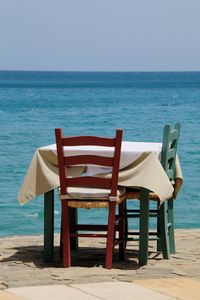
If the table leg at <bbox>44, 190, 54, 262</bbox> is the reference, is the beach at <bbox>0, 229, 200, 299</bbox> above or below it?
below

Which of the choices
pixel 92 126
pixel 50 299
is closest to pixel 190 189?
pixel 50 299

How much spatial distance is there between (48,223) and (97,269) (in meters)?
0.58

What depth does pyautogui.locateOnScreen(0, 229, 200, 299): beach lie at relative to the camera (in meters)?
7.42

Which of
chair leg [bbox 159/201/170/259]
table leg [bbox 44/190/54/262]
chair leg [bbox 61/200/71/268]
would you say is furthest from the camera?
chair leg [bbox 159/201/170/259]

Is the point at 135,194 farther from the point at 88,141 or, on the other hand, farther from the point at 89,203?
the point at 88,141

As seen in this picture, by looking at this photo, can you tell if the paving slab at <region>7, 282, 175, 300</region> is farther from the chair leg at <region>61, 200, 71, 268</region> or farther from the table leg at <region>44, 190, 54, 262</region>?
the table leg at <region>44, 190, 54, 262</region>

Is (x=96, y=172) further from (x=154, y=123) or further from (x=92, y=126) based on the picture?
(x=154, y=123)

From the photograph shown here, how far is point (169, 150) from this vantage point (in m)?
8.53

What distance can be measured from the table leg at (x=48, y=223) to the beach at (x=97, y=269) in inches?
3.3

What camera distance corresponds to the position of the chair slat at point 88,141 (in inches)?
310

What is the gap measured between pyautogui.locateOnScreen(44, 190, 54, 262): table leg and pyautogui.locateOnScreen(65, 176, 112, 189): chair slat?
1.03 feet

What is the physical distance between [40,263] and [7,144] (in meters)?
21.3

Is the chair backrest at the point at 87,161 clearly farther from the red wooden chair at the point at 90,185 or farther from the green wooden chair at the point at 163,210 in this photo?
the green wooden chair at the point at 163,210

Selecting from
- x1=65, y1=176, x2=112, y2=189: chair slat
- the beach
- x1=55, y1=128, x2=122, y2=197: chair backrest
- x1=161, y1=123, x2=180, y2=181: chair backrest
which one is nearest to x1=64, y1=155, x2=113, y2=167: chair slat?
x1=55, y1=128, x2=122, y2=197: chair backrest
